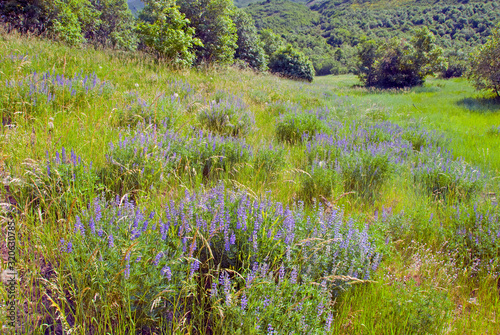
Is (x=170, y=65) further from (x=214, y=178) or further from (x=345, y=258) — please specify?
(x=345, y=258)

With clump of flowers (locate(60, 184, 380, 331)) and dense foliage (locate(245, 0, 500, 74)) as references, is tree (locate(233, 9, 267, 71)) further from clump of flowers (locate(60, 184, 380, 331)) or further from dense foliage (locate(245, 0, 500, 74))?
clump of flowers (locate(60, 184, 380, 331))

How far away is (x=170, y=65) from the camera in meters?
10.0

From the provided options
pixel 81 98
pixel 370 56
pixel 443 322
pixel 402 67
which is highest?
pixel 370 56

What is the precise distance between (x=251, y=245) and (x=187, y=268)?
1.55 feet

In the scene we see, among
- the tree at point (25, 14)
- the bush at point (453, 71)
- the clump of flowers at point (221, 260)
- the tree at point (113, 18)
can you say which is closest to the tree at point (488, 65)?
the clump of flowers at point (221, 260)

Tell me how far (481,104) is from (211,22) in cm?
1323

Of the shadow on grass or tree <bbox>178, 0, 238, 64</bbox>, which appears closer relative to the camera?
the shadow on grass

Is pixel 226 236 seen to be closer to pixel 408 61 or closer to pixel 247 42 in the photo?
pixel 408 61

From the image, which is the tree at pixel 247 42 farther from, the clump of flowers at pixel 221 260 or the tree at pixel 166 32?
the clump of flowers at pixel 221 260

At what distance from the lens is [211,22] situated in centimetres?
1505

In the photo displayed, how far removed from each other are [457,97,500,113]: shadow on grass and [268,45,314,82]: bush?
26.6 meters

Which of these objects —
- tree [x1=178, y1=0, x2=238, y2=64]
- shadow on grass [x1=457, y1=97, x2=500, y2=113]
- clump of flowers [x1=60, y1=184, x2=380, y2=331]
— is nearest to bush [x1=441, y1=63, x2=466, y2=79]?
shadow on grass [x1=457, y1=97, x2=500, y2=113]

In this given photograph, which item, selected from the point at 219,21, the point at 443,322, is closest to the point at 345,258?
the point at 443,322

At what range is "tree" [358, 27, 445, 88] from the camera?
71.0 ft
